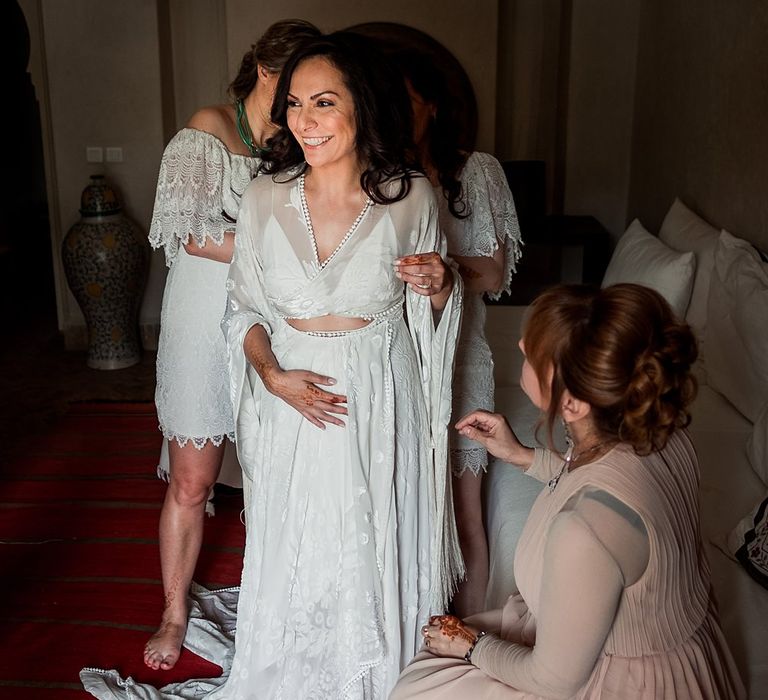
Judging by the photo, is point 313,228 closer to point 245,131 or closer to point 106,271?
point 245,131

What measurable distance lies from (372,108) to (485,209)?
0.49m

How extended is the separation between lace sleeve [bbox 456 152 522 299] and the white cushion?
747 millimetres

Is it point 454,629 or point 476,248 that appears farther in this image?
point 476,248

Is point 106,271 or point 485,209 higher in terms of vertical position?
point 485,209

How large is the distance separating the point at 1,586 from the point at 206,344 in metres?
1.13

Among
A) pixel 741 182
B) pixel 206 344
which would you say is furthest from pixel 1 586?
pixel 741 182

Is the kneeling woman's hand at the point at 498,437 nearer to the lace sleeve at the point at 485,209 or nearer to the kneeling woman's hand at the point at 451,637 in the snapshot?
the kneeling woman's hand at the point at 451,637

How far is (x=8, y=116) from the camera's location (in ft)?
26.6

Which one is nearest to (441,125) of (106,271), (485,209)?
(485,209)

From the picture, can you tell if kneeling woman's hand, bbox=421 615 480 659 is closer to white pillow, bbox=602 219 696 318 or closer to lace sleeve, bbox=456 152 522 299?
lace sleeve, bbox=456 152 522 299

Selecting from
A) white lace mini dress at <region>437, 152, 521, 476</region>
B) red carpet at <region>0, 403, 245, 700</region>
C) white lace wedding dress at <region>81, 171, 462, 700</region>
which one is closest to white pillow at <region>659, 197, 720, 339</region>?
white lace mini dress at <region>437, 152, 521, 476</region>

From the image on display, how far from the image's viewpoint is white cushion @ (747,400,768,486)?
2.36m

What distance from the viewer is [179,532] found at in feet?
8.20

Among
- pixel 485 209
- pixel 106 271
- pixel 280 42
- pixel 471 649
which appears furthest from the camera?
pixel 106 271
